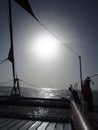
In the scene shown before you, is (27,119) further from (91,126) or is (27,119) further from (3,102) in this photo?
(91,126)

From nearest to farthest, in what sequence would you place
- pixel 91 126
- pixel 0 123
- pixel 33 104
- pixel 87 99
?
pixel 91 126
pixel 0 123
pixel 87 99
pixel 33 104

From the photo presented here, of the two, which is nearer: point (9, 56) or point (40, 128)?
point (40, 128)

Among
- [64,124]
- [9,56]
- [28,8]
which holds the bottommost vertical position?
[64,124]

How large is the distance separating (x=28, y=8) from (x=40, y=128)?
7839 millimetres

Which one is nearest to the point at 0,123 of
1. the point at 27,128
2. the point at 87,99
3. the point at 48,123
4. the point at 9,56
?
the point at 27,128

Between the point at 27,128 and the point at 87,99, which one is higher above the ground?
the point at 87,99

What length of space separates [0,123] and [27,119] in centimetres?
162

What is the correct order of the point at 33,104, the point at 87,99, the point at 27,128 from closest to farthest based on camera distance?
the point at 27,128, the point at 87,99, the point at 33,104

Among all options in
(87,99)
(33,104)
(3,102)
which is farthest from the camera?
(33,104)

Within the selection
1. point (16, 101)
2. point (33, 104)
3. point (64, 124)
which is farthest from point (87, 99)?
point (16, 101)

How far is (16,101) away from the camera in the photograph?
1486 cm

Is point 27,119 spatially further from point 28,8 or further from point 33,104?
point 28,8

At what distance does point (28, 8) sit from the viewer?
13.4m

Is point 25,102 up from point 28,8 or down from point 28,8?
down
